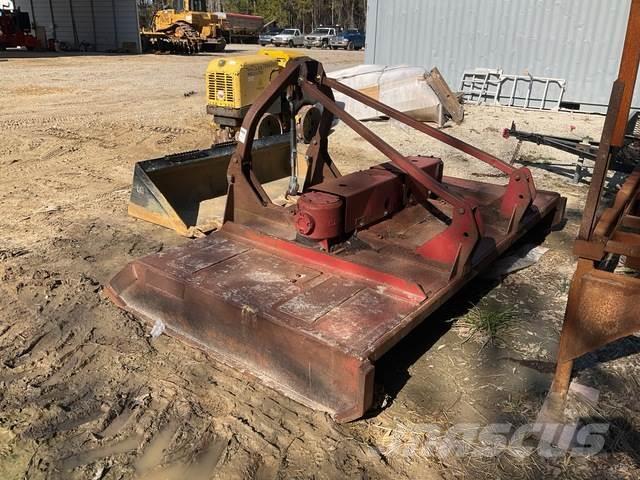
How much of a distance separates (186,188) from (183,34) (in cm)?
2285

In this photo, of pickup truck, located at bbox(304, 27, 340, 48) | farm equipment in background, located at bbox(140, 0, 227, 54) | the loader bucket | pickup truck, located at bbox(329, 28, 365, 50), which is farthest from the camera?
pickup truck, located at bbox(304, 27, 340, 48)

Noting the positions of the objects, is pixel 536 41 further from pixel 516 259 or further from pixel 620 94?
pixel 620 94

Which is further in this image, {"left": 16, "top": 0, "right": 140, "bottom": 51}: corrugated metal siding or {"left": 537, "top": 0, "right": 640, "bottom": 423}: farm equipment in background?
{"left": 16, "top": 0, "right": 140, "bottom": 51}: corrugated metal siding

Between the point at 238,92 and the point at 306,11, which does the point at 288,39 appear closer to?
the point at 306,11

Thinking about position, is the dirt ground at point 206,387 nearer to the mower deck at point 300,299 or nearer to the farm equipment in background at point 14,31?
the mower deck at point 300,299

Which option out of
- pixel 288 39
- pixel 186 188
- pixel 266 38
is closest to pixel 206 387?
pixel 186 188

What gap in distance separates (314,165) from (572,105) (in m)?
9.19

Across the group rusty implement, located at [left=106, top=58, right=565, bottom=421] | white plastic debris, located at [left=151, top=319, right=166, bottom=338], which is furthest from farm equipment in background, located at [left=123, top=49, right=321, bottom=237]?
white plastic debris, located at [left=151, top=319, right=166, bottom=338]

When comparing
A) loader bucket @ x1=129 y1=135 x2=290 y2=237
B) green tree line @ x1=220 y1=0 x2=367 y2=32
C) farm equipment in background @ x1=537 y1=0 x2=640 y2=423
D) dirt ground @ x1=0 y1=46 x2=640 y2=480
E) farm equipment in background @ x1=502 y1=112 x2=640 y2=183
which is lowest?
dirt ground @ x1=0 y1=46 x2=640 y2=480

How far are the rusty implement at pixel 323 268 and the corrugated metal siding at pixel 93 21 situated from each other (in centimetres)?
2482

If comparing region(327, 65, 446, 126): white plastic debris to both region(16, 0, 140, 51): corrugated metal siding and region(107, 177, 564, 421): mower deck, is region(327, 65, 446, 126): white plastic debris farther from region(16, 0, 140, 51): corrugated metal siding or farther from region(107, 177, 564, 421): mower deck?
region(16, 0, 140, 51): corrugated metal siding

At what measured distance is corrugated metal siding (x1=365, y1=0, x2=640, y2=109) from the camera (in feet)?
36.4

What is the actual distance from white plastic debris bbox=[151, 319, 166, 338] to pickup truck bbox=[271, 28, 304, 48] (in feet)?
111

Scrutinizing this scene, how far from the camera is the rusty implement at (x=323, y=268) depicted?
9.15ft
